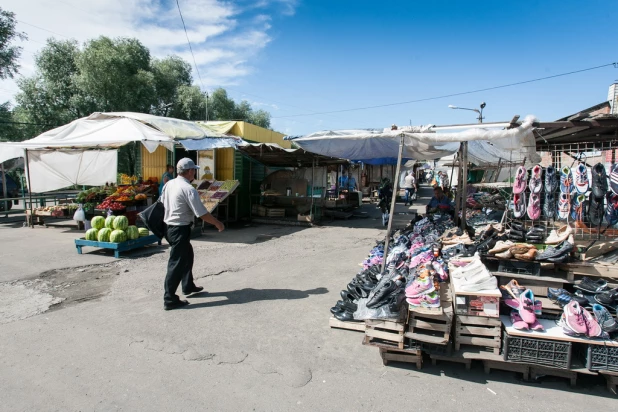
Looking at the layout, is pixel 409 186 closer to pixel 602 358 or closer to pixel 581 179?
pixel 581 179

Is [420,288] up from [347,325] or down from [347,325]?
up

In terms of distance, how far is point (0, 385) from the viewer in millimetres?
3170

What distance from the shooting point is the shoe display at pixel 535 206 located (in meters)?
5.33

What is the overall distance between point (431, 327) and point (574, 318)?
4.29 feet

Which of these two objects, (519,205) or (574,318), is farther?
(519,205)

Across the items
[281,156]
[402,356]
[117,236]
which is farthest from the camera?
[281,156]

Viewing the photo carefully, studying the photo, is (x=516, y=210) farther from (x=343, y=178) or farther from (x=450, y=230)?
(x=343, y=178)

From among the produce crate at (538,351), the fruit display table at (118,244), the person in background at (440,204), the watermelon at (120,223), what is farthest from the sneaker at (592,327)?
the watermelon at (120,223)

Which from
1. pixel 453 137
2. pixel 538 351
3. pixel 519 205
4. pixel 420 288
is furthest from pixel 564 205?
pixel 420 288

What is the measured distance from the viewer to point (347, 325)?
4.39 metres

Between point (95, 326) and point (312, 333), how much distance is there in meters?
2.73

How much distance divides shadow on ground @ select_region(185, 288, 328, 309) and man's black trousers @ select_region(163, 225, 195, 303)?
1.23 ft

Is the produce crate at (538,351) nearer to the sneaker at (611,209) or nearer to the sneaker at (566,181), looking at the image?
the sneaker at (611,209)

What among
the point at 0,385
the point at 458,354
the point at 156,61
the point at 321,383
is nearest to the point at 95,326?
the point at 0,385
